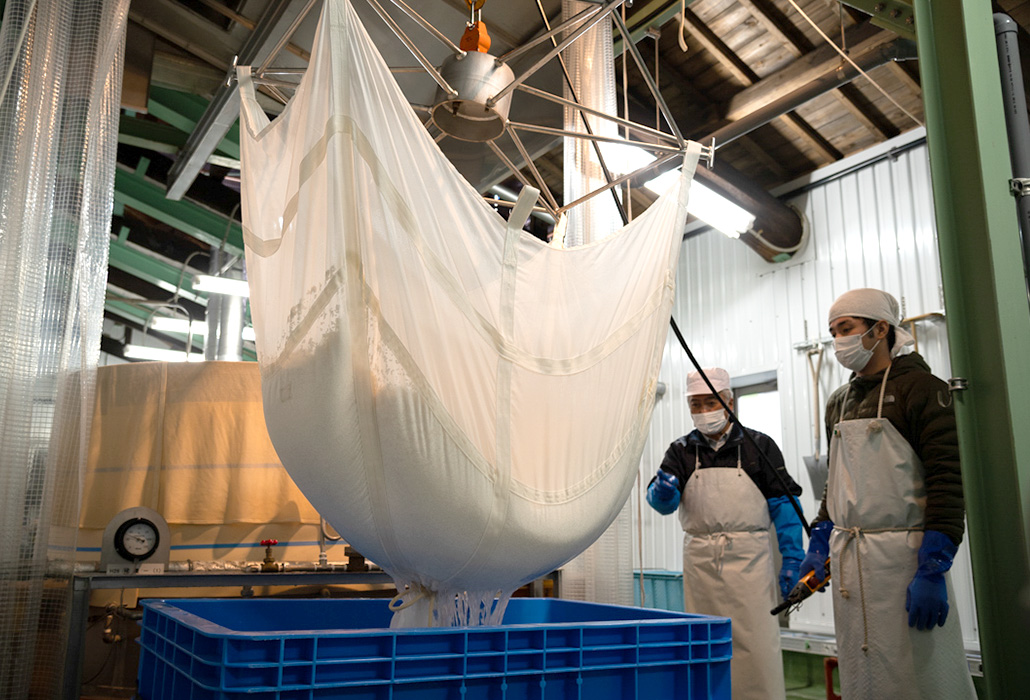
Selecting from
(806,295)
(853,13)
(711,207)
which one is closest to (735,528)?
(711,207)

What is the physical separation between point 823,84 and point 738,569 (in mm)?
2626

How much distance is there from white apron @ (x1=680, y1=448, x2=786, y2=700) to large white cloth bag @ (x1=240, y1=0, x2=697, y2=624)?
4.68 feet

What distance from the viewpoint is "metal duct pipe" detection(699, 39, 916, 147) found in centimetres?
379

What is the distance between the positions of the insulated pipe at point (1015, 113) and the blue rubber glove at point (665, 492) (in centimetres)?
165

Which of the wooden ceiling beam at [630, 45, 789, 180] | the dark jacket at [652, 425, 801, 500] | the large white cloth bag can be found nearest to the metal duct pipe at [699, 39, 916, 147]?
the wooden ceiling beam at [630, 45, 789, 180]

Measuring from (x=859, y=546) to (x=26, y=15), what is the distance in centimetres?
310

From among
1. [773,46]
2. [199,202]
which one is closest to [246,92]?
[773,46]

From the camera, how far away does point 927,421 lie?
223 cm

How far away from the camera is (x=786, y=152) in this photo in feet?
17.3

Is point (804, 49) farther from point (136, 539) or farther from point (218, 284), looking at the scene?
point (136, 539)

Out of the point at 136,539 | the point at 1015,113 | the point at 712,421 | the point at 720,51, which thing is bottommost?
the point at 136,539

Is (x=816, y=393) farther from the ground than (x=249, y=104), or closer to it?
closer to it

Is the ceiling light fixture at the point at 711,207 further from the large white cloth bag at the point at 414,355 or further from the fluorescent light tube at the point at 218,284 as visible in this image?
the fluorescent light tube at the point at 218,284

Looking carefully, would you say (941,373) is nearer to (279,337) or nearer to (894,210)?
(894,210)
